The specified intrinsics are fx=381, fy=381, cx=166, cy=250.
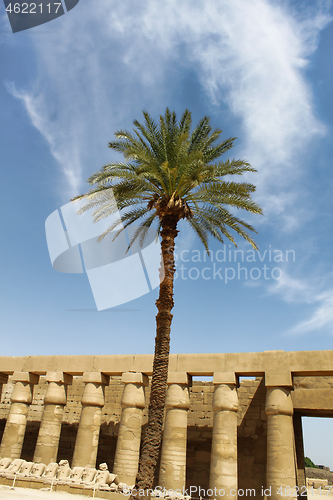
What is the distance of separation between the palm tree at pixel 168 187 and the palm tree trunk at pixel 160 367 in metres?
0.03

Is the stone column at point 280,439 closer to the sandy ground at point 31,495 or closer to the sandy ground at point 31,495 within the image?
the sandy ground at point 31,495

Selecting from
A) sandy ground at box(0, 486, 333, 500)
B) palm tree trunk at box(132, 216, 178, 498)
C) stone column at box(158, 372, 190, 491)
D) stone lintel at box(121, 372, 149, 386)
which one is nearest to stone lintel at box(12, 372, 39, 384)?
stone lintel at box(121, 372, 149, 386)

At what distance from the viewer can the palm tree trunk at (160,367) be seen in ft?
33.1

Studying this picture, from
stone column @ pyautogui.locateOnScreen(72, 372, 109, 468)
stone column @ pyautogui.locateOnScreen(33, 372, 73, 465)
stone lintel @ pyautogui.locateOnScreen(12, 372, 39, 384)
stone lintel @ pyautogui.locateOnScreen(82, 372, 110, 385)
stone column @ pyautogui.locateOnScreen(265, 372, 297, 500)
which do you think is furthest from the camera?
stone lintel @ pyautogui.locateOnScreen(12, 372, 39, 384)

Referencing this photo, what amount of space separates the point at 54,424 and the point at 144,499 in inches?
285

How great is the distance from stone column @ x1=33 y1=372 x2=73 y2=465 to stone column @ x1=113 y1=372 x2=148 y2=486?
2949 millimetres

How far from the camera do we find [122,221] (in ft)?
44.8

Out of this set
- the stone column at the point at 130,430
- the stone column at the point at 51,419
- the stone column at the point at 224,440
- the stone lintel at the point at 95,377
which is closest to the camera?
the stone column at the point at 224,440

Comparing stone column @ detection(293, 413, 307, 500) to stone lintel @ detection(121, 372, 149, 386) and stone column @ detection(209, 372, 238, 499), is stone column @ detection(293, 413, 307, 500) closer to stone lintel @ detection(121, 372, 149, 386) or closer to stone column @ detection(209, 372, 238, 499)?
stone column @ detection(209, 372, 238, 499)

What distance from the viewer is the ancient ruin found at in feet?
40.6

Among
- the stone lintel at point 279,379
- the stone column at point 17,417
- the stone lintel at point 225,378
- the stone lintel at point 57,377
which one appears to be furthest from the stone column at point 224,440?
the stone column at point 17,417

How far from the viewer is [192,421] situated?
1694cm

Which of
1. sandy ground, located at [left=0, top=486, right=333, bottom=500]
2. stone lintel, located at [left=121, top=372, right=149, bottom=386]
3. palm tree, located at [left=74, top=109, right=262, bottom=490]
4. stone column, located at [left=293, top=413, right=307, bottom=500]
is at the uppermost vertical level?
palm tree, located at [left=74, top=109, right=262, bottom=490]

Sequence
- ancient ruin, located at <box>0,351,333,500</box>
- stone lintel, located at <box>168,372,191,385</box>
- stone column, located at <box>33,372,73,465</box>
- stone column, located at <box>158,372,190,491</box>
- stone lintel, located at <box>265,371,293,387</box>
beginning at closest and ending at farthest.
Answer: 1. ancient ruin, located at <box>0,351,333,500</box>
2. stone column, located at <box>158,372,190,491</box>
3. stone lintel, located at <box>265,371,293,387</box>
4. stone lintel, located at <box>168,372,191,385</box>
5. stone column, located at <box>33,372,73,465</box>
